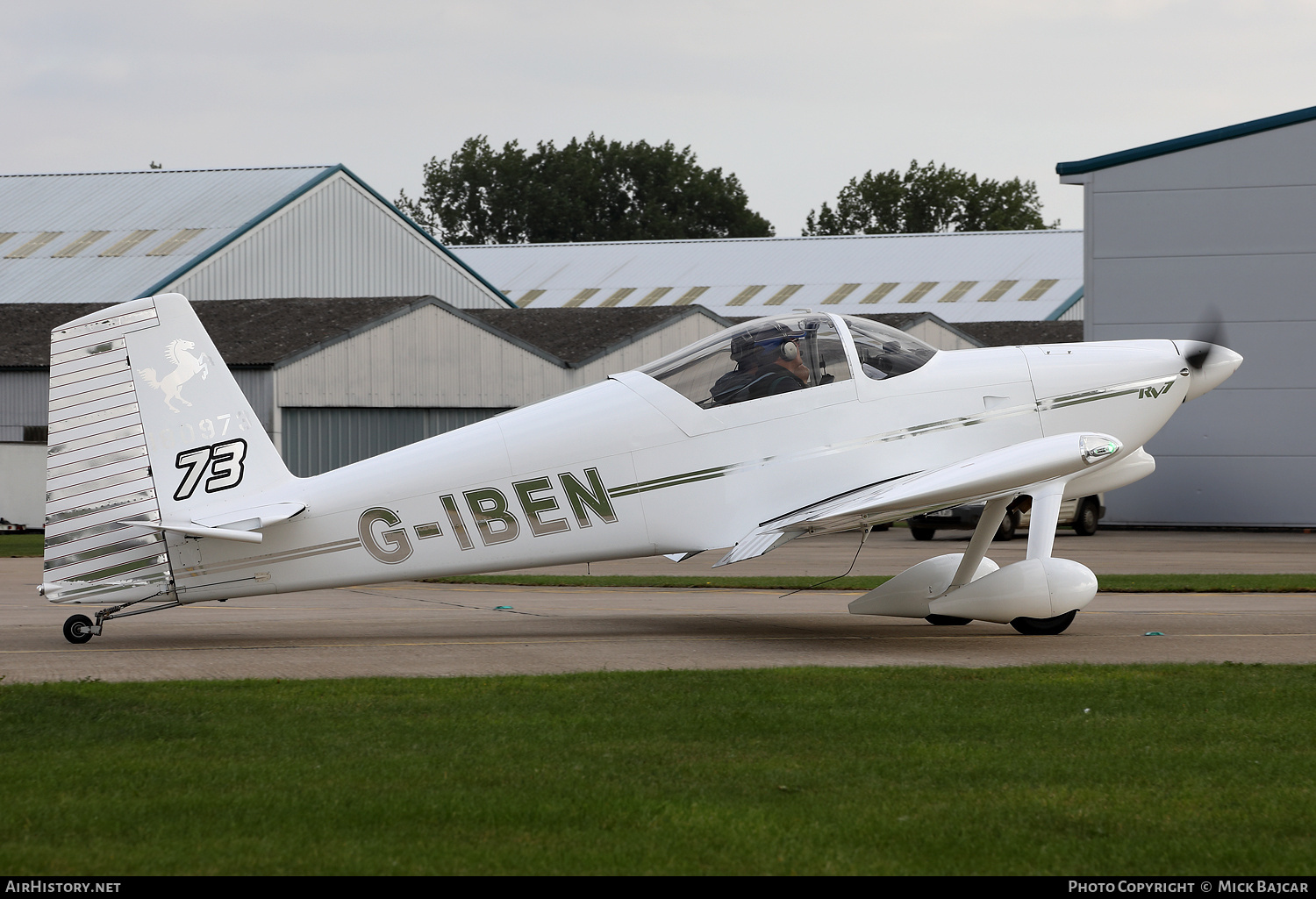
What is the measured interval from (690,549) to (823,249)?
49.5 m

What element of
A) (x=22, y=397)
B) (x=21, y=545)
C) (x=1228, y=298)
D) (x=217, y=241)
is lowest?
(x=21, y=545)

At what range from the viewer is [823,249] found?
2359 inches

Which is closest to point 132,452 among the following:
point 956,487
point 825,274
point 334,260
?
point 956,487

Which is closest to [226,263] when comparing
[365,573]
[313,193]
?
[313,193]

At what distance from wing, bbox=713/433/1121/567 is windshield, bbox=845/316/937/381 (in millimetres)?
1005

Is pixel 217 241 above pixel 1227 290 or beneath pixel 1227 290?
above

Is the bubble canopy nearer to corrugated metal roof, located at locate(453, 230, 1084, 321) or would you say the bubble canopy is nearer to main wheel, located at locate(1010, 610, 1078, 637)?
main wheel, located at locate(1010, 610, 1078, 637)

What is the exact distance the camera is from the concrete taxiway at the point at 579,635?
10734 millimetres

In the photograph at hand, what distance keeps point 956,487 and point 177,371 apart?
6.33 metres

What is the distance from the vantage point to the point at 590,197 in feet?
379

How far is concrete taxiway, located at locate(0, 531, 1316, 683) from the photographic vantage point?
1073 centimetres

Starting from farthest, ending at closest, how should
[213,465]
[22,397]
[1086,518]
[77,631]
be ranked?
[22,397], [1086,518], [77,631], [213,465]

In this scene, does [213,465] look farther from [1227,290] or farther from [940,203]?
[940,203]

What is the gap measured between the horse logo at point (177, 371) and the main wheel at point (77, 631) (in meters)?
2.10
